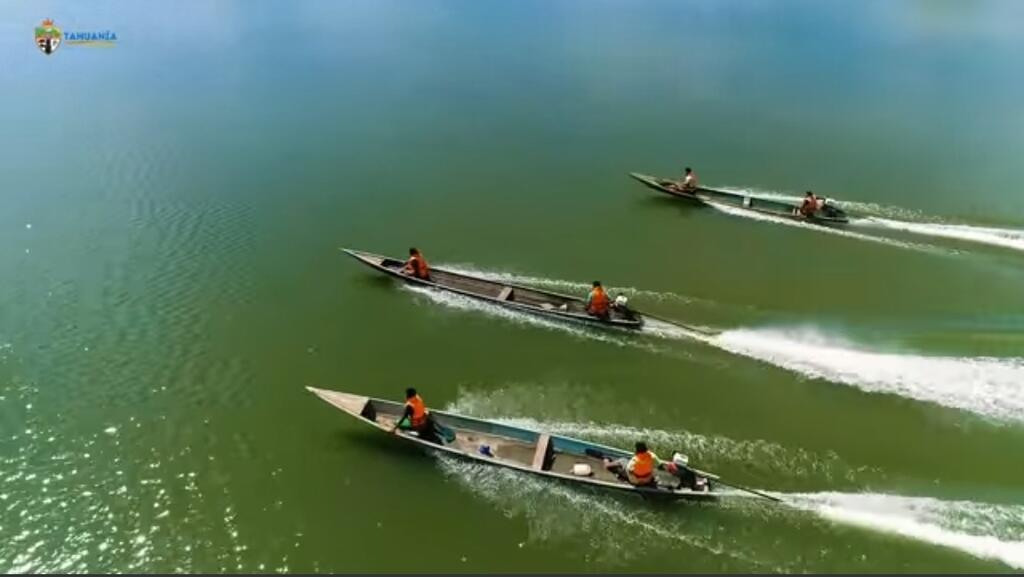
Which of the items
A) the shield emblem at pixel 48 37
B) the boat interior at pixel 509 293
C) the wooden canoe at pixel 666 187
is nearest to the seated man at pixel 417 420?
the boat interior at pixel 509 293

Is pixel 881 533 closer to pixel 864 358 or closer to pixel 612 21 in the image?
pixel 864 358

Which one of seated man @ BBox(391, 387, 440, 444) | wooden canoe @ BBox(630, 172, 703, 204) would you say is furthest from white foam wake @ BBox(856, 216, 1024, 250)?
seated man @ BBox(391, 387, 440, 444)

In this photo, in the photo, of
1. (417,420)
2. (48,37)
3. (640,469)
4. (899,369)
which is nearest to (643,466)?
(640,469)

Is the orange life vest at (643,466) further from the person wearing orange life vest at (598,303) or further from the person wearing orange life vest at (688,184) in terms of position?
the person wearing orange life vest at (688,184)

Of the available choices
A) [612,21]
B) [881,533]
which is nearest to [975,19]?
[612,21]

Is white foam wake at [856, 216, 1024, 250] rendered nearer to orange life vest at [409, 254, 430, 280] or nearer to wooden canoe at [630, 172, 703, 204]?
wooden canoe at [630, 172, 703, 204]
